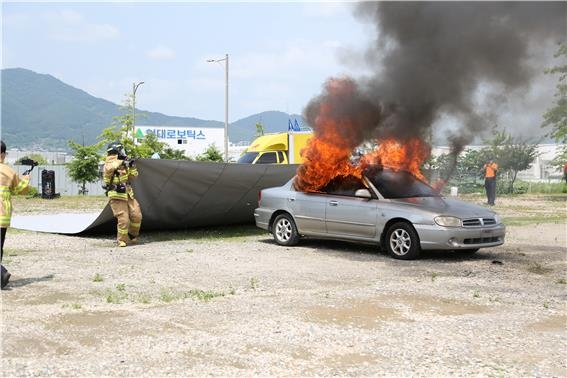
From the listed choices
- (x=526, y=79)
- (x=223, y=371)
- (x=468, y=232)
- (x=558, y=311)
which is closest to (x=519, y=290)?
(x=558, y=311)

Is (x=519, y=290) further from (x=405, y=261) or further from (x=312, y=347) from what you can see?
(x=312, y=347)

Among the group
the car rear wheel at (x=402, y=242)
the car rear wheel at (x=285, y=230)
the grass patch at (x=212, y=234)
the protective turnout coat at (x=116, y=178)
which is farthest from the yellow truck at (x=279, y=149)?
the car rear wheel at (x=402, y=242)

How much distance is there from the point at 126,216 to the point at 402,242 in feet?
16.1

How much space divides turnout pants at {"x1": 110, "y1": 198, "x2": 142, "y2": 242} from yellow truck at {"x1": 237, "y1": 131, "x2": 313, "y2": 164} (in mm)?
9987

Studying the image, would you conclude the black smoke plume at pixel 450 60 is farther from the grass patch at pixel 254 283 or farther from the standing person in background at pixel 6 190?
the standing person in background at pixel 6 190

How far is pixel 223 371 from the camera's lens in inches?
191

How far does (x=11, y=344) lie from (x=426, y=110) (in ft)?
24.8

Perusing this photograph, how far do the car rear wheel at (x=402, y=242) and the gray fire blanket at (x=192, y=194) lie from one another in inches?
163

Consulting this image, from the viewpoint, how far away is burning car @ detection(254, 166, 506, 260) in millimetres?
10289

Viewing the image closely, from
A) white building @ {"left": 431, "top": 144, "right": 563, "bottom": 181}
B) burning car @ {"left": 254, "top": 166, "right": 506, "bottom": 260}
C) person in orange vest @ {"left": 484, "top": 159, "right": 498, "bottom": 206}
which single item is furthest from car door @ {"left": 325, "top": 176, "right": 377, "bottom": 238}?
white building @ {"left": 431, "top": 144, "right": 563, "bottom": 181}

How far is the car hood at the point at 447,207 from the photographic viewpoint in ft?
34.2

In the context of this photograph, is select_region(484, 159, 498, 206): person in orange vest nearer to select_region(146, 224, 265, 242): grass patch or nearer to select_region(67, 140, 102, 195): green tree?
select_region(146, 224, 265, 242): grass patch

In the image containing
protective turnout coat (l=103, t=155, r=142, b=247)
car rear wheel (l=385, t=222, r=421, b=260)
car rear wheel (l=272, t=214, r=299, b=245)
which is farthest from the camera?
car rear wheel (l=272, t=214, r=299, b=245)

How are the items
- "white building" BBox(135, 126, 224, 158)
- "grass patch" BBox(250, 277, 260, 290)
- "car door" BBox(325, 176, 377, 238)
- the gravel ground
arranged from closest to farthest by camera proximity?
the gravel ground < "grass patch" BBox(250, 277, 260, 290) < "car door" BBox(325, 176, 377, 238) < "white building" BBox(135, 126, 224, 158)
